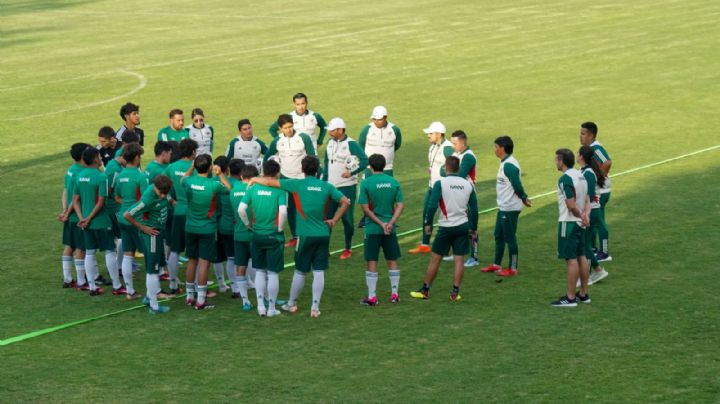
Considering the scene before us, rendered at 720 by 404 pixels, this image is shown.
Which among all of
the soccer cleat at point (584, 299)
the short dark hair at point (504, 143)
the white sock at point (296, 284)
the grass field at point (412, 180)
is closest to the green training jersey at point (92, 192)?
the grass field at point (412, 180)

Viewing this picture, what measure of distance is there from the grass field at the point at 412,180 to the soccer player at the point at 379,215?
519 mm

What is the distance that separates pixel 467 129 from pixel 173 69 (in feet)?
43.5

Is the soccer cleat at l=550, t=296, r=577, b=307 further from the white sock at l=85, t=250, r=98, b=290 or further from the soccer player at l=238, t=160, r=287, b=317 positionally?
the white sock at l=85, t=250, r=98, b=290

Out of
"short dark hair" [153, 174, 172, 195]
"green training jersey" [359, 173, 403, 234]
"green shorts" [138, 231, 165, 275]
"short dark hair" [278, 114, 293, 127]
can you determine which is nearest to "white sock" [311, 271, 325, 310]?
"green training jersey" [359, 173, 403, 234]

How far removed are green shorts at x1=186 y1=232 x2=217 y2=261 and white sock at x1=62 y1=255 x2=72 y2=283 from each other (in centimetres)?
217

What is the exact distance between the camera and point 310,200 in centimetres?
1452

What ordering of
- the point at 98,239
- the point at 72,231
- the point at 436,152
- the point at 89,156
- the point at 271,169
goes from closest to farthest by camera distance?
the point at 271,169 → the point at 89,156 → the point at 98,239 → the point at 72,231 → the point at 436,152

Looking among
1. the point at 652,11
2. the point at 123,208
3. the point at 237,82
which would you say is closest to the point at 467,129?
the point at 237,82

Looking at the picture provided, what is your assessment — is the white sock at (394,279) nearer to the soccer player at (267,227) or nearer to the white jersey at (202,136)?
the soccer player at (267,227)

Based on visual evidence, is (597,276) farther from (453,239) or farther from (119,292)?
(119,292)

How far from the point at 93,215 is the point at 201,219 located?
1796 mm

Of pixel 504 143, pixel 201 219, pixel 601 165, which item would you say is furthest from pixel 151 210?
pixel 601 165

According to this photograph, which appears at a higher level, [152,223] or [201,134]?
[201,134]

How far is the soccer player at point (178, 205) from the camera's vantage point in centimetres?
1562
